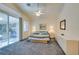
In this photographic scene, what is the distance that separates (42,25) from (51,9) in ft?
3.02

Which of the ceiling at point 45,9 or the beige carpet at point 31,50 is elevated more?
the ceiling at point 45,9

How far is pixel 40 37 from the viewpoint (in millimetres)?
6160

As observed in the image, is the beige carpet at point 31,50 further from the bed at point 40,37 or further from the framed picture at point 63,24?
the framed picture at point 63,24

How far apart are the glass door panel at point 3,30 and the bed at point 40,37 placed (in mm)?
1314

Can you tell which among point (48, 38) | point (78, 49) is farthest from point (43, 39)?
point (78, 49)

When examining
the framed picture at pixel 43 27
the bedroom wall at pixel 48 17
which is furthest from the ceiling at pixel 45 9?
the framed picture at pixel 43 27

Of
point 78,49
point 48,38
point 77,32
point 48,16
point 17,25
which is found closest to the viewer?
point 78,49

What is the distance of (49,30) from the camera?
533 cm

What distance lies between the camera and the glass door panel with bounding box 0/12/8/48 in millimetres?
4959

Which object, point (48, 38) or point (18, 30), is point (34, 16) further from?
point (18, 30)

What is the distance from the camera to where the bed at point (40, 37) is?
5.58 m

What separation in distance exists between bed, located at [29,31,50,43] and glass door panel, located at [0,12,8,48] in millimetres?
1314

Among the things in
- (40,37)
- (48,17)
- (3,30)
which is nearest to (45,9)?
(48,17)
